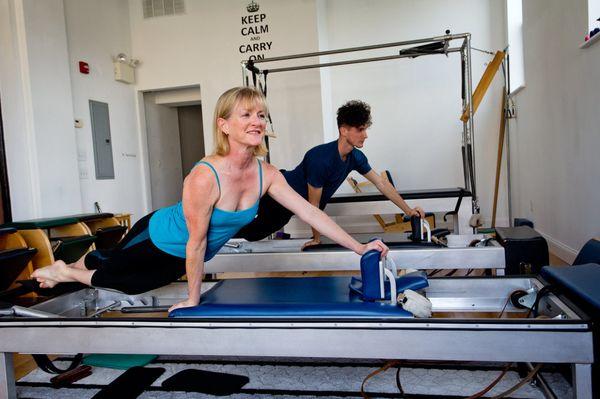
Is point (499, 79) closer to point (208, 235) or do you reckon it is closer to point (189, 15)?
point (189, 15)

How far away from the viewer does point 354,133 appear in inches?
95.5

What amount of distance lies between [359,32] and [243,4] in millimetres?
1441

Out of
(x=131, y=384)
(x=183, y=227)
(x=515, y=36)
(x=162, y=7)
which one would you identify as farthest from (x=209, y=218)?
(x=162, y=7)

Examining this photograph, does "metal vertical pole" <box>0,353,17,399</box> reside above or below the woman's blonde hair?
below

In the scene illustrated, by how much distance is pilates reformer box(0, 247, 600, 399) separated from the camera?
1.17 meters

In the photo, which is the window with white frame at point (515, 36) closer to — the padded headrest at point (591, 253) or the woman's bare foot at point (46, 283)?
the padded headrest at point (591, 253)

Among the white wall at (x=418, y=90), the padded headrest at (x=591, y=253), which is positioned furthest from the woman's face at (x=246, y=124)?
the white wall at (x=418, y=90)

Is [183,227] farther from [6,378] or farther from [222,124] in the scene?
[6,378]

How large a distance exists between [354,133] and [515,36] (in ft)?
10.8

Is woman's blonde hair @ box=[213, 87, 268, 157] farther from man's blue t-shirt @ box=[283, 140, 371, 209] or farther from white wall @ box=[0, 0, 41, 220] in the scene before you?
white wall @ box=[0, 0, 41, 220]

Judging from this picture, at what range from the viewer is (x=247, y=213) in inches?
62.4

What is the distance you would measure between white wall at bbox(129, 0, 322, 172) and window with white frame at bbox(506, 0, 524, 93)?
2.08 m

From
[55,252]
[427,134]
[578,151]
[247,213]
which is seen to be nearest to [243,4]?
[427,134]

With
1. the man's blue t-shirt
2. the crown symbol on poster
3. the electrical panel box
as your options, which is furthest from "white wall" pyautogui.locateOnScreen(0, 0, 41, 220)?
the man's blue t-shirt
